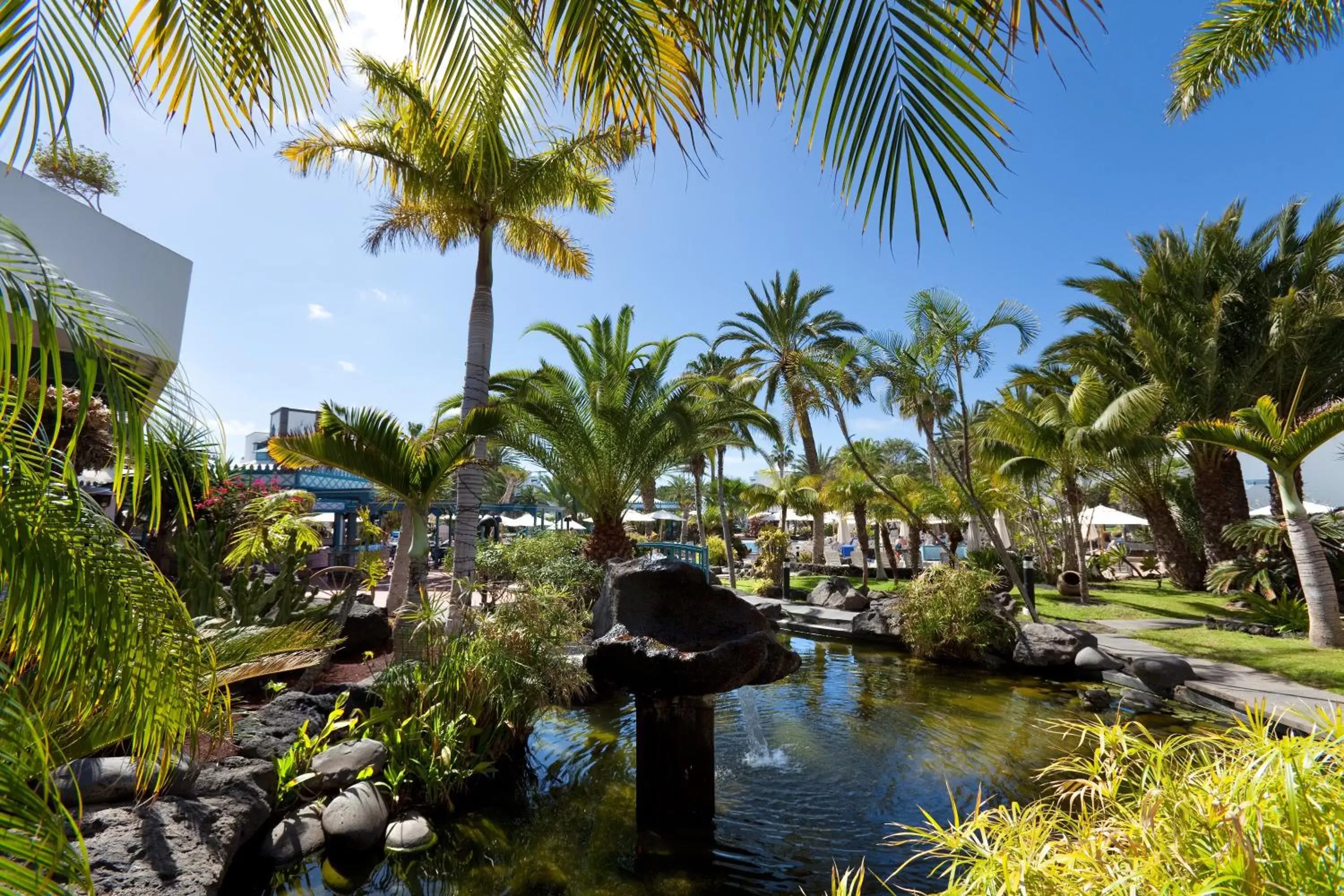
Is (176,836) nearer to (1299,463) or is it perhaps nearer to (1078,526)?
(1299,463)

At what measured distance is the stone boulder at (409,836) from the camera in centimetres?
422

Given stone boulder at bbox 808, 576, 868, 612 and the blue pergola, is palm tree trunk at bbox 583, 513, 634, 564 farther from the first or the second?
stone boulder at bbox 808, 576, 868, 612

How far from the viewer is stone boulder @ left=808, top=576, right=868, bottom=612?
1469 cm

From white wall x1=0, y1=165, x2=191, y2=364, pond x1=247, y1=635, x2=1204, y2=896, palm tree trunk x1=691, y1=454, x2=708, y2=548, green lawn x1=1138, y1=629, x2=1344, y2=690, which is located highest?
white wall x1=0, y1=165, x2=191, y2=364

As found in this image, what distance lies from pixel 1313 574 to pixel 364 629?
13.2 meters

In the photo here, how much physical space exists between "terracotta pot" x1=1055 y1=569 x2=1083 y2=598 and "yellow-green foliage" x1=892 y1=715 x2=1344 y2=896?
16369mm

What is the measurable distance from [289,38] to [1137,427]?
16.5 meters

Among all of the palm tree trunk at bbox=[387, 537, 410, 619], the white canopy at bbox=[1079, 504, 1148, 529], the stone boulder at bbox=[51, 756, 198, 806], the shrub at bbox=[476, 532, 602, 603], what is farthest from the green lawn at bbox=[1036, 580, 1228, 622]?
the stone boulder at bbox=[51, 756, 198, 806]

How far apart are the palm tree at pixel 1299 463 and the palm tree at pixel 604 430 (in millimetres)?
8164

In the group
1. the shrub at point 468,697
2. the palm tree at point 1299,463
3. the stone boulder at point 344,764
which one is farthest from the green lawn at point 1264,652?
Result: the stone boulder at point 344,764

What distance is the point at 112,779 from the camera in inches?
140

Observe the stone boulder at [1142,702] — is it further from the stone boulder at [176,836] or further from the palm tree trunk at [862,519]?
the palm tree trunk at [862,519]

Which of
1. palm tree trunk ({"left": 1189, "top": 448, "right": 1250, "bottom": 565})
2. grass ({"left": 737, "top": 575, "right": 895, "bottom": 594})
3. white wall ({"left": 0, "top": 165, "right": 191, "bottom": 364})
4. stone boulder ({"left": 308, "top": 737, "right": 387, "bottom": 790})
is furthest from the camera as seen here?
grass ({"left": 737, "top": 575, "right": 895, "bottom": 594})

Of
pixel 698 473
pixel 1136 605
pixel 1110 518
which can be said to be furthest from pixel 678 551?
pixel 1110 518
